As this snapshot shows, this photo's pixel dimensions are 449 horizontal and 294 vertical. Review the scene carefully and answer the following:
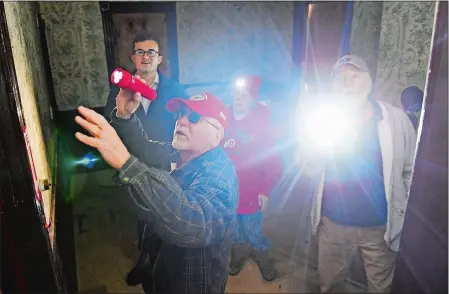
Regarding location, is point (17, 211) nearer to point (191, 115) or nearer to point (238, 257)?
point (191, 115)

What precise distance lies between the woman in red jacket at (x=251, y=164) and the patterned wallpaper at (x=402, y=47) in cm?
71

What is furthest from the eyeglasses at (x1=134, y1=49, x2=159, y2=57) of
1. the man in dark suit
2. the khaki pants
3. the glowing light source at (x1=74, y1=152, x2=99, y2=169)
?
the khaki pants

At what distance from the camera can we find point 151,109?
1.79 m

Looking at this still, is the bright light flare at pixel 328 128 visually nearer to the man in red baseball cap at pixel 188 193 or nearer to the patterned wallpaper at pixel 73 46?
the man in red baseball cap at pixel 188 193

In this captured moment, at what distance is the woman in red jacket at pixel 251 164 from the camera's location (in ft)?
7.02

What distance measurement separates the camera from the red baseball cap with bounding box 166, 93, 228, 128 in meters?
1.76

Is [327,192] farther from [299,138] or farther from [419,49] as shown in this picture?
[419,49]

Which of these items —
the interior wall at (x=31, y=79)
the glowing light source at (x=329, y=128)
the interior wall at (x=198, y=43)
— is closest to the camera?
the interior wall at (x=31, y=79)

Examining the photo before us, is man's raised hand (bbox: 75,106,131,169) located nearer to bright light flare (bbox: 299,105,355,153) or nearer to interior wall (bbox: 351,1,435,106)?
bright light flare (bbox: 299,105,355,153)

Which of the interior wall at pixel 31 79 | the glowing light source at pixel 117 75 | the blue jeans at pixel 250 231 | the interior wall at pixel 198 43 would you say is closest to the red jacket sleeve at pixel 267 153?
the blue jeans at pixel 250 231

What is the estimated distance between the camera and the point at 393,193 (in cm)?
197

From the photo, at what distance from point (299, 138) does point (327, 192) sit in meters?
0.70

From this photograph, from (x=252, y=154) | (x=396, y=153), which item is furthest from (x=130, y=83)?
(x=396, y=153)

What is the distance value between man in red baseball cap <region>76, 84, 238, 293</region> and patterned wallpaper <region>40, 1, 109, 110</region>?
2.83 ft
